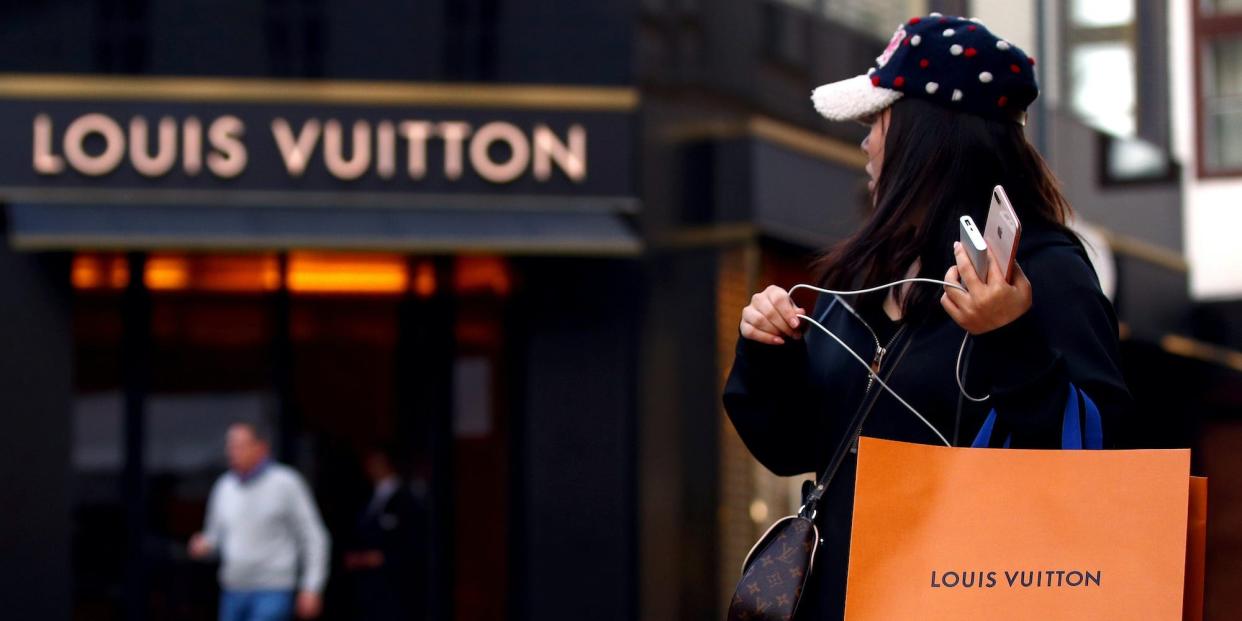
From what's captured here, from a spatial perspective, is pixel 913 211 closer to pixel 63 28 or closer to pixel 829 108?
pixel 829 108

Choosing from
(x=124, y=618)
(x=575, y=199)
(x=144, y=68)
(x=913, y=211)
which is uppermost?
(x=144, y=68)

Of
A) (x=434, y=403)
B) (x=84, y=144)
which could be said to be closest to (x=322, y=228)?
(x=434, y=403)

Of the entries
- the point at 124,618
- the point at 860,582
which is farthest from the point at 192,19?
the point at 860,582

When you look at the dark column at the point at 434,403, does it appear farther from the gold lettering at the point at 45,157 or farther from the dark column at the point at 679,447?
the gold lettering at the point at 45,157

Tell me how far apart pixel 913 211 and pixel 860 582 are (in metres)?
0.61

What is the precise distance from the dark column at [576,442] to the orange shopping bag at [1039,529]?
33.3 feet

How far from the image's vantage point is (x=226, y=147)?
12281 millimetres

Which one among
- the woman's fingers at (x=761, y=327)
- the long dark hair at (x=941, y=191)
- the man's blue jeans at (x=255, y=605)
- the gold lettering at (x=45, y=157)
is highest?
the gold lettering at (x=45, y=157)

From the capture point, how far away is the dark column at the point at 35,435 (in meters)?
11.9

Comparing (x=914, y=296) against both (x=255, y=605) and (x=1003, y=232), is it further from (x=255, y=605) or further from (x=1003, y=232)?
(x=255, y=605)

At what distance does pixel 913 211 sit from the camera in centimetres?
274

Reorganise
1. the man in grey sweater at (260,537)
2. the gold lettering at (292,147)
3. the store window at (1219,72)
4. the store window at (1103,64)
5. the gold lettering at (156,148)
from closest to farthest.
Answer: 1. the man in grey sweater at (260,537)
2. the gold lettering at (156,148)
3. the gold lettering at (292,147)
4. the store window at (1103,64)
5. the store window at (1219,72)

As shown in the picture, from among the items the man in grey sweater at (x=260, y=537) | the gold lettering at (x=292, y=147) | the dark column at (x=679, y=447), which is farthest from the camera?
the dark column at (x=679, y=447)

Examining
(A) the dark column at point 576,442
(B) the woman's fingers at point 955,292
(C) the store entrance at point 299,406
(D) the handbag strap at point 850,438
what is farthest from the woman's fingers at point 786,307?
(C) the store entrance at point 299,406
